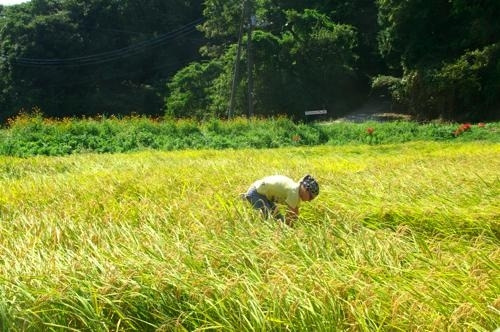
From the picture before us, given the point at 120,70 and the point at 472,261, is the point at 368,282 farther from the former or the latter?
the point at 120,70

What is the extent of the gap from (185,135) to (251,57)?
28.2 ft

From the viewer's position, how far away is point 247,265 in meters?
2.99

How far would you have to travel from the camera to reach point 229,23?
30.4 m

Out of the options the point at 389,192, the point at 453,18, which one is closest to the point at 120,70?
the point at 453,18

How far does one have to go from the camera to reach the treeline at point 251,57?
23.3 metres

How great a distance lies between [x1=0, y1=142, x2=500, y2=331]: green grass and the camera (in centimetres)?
242

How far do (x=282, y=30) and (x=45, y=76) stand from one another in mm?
15790

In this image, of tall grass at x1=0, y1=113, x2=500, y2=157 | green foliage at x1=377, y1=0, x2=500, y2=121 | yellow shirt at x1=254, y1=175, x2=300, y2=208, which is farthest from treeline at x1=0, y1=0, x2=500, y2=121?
yellow shirt at x1=254, y1=175, x2=300, y2=208

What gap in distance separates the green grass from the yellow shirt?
0.19 meters

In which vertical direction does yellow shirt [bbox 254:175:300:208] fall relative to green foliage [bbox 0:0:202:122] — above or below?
below

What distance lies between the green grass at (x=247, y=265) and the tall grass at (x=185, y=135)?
881 cm

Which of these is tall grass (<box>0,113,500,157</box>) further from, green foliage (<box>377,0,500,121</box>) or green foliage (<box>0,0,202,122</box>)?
green foliage (<box>0,0,202,122</box>)

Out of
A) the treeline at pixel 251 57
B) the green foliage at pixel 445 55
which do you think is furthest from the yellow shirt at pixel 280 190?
the green foliage at pixel 445 55

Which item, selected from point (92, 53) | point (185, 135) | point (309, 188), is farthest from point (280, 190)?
point (92, 53)
